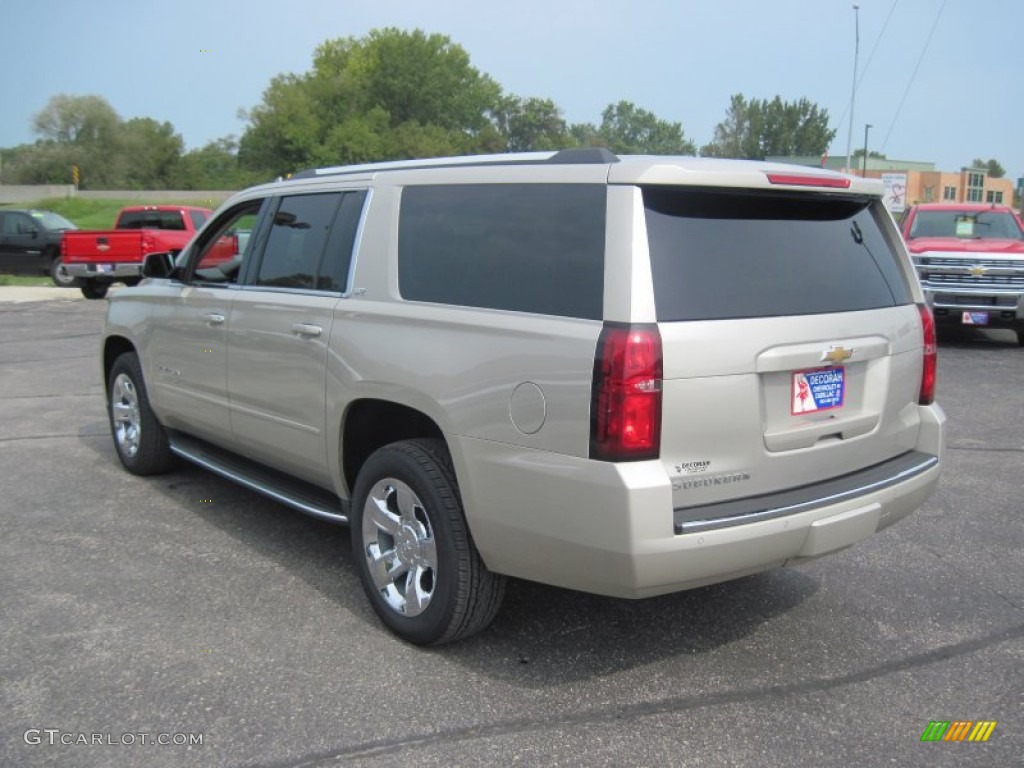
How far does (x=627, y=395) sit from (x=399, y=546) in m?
1.32

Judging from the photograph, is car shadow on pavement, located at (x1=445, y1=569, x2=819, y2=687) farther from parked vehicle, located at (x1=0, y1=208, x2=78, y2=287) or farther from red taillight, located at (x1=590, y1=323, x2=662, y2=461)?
parked vehicle, located at (x1=0, y1=208, x2=78, y2=287)

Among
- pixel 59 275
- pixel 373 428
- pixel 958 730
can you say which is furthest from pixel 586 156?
pixel 59 275

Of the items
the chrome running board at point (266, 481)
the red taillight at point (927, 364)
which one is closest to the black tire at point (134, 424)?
the chrome running board at point (266, 481)

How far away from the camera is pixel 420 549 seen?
3643mm

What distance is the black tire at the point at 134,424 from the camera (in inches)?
231

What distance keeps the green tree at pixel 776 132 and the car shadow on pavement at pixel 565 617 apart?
82.7 m

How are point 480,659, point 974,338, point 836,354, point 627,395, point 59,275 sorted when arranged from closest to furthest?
1. point 627,395
2. point 836,354
3. point 480,659
4. point 974,338
5. point 59,275

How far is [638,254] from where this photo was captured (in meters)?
3.03

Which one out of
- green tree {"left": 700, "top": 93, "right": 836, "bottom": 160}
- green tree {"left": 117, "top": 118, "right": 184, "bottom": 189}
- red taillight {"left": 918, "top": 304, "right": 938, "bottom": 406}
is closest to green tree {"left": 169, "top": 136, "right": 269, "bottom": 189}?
green tree {"left": 117, "top": 118, "right": 184, "bottom": 189}

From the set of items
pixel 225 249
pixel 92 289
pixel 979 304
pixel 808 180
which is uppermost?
pixel 808 180

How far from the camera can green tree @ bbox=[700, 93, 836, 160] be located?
279ft

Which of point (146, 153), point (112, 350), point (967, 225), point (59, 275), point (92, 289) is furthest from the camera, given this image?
point (146, 153)

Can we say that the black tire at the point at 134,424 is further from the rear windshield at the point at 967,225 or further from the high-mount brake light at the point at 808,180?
the rear windshield at the point at 967,225

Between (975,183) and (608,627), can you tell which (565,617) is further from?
(975,183)
